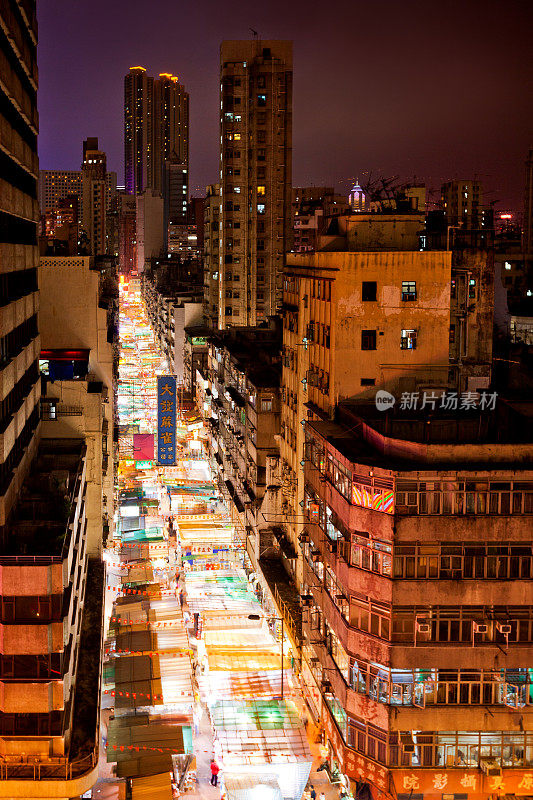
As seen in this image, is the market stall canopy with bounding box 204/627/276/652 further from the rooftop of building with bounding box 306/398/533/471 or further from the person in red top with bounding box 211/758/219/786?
the rooftop of building with bounding box 306/398/533/471

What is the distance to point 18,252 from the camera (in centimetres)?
2875

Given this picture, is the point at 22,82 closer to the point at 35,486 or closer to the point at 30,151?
the point at 30,151

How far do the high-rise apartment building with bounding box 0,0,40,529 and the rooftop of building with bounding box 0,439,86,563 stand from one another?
1.93 ft

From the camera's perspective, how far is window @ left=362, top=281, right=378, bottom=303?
33406mm

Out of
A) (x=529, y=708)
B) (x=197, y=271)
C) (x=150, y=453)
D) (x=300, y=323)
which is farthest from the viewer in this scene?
(x=197, y=271)

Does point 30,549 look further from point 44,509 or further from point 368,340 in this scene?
point 368,340

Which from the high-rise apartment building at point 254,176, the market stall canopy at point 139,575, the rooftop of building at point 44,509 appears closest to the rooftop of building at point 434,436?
the rooftop of building at point 44,509

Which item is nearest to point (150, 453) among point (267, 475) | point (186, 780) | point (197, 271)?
point (267, 475)

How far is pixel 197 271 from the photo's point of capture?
169000 mm

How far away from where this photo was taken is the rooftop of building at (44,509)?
22.6m

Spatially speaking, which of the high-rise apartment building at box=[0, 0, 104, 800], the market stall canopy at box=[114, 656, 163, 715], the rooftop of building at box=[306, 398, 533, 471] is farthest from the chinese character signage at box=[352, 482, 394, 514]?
the market stall canopy at box=[114, 656, 163, 715]

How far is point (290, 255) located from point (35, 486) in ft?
65.9

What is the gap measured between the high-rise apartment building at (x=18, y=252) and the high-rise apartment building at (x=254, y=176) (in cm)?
5193

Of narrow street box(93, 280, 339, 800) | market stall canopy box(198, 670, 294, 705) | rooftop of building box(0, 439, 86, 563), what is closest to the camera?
rooftop of building box(0, 439, 86, 563)
